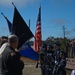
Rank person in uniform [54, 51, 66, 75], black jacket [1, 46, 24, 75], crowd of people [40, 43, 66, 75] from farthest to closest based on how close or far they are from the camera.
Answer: crowd of people [40, 43, 66, 75], person in uniform [54, 51, 66, 75], black jacket [1, 46, 24, 75]

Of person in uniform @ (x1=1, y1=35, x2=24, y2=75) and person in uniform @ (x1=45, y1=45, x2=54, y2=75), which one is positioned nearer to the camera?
person in uniform @ (x1=1, y1=35, x2=24, y2=75)

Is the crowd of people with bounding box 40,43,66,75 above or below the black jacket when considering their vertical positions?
above

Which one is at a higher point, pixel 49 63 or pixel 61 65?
pixel 49 63

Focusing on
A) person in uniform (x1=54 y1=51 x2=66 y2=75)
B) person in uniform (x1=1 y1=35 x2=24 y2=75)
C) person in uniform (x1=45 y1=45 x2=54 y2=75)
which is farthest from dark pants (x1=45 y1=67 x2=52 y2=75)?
person in uniform (x1=1 y1=35 x2=24 y2=75)

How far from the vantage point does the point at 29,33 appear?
37.2ft

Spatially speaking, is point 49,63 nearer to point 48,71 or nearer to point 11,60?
point 48,71

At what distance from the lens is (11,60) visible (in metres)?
6.27

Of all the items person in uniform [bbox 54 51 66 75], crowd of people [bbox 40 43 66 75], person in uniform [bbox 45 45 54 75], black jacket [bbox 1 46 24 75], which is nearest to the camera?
black jacket [bbox 1 46 24 75]

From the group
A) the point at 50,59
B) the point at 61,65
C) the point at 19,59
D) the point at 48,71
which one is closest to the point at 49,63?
the point at 50,59

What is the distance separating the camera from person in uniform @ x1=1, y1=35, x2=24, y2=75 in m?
6.28

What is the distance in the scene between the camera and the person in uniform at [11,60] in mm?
6277

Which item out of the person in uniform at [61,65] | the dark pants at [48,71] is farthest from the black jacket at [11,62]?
the dark pants at [48,71]

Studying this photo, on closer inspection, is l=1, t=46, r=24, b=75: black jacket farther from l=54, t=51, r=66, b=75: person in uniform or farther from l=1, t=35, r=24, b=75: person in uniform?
l=54, t=51, r=66, b=75: person in uniform

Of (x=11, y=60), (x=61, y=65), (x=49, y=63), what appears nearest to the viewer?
(x=11, y=60)
